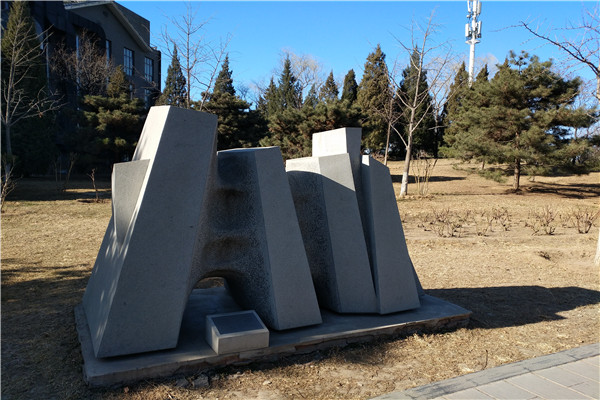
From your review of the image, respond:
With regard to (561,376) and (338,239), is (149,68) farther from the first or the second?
(561,376)

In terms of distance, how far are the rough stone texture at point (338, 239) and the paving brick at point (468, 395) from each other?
1.55 meters

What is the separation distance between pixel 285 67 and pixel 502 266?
118ft

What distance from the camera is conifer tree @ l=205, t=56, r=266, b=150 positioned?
2473 cm

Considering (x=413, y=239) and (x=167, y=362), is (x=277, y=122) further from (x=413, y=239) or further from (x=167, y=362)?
(x=167, y=362)

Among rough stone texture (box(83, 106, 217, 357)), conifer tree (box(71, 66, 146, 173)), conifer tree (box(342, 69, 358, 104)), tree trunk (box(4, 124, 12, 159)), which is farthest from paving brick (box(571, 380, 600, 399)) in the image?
conifer tree (box(342, 69, 358, 104))

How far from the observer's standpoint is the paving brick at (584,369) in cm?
387

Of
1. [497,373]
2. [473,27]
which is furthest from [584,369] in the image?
[473,27]

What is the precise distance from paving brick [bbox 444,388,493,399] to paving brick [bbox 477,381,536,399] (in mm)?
66

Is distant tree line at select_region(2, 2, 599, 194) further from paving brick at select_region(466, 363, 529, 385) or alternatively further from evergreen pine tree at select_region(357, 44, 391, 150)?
paving brick at select_region(466, 363, 529, 385)

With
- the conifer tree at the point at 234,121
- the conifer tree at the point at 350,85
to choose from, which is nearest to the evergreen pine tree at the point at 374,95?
the conifer tree at the point at 350,85

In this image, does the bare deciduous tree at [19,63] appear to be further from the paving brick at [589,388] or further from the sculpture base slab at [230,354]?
the paving brick at [589,388]

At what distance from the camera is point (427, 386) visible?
3578 millimetres

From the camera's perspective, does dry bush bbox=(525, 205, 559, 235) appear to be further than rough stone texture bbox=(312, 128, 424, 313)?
Yes

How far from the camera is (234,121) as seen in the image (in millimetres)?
25125
